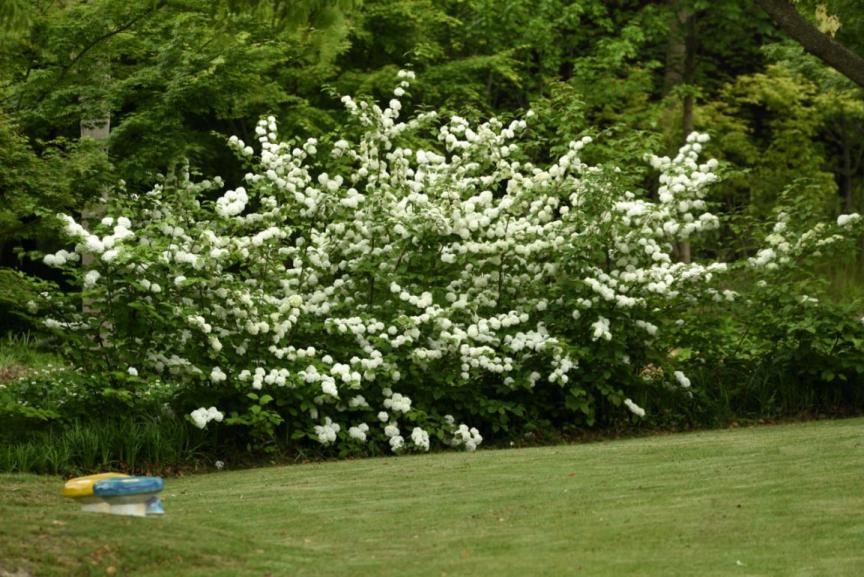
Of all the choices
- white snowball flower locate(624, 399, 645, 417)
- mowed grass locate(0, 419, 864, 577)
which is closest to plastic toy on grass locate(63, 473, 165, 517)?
mowed grass locate(0, 419, 864, 577)

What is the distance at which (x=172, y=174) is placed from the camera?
39.9 feet

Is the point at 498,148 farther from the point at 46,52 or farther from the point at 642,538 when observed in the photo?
the point at 642,538

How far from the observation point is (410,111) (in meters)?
20.5

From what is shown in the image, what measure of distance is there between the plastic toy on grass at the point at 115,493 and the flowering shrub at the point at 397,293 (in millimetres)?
3140

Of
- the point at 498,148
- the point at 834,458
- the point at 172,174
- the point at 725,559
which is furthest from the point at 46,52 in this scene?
the point at 725,559

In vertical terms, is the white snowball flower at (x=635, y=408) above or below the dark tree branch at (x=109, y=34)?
below

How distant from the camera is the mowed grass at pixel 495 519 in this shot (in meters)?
Result: 6.01

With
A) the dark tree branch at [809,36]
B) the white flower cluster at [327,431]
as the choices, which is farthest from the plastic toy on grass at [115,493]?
the dark tree branch at [809,36]

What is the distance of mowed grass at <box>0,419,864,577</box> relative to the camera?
6008 millimetres

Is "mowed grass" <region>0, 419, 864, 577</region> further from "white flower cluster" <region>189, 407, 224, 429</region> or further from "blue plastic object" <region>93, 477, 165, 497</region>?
"white flower cluster" <region>189, 407, 224, 429</region>

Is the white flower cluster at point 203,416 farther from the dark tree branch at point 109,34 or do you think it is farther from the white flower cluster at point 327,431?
the dark tree branch at point 109,34

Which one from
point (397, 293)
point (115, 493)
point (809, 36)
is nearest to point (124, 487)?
point (115, 493)

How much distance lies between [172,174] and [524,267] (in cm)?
314

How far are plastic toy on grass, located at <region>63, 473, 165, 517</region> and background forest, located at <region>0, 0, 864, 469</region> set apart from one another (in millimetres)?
2410
